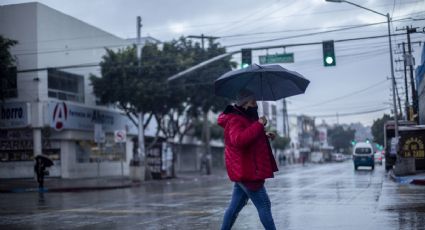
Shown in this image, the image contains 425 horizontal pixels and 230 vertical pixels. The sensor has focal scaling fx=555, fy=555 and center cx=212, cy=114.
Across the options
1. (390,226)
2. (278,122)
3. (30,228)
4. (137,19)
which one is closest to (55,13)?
(137,19)

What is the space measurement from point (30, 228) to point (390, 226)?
6.37 metres

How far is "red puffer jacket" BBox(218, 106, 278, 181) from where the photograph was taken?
19.7ft

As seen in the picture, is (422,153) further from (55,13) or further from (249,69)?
(249,69)

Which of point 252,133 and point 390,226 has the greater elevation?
point 252,133

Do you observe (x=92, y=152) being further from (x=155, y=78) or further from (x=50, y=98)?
(x=155, y=78)

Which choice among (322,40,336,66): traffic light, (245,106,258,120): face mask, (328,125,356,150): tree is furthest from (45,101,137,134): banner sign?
(328,125,356,150): tree

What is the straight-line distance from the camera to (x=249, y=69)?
6684 millimetres

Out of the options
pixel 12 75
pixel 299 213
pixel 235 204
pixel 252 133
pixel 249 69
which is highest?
pixel 12 75

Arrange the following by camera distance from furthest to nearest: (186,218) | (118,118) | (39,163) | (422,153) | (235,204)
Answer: (118,118) → (422,153) → (39,163) → (186,218) → (235,204)

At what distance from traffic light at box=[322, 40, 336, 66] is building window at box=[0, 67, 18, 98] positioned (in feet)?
51.0

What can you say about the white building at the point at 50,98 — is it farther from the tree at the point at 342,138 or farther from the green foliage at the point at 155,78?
the tree at the point at 342,138

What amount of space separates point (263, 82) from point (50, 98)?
1062 inches

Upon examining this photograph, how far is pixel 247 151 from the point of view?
612cm

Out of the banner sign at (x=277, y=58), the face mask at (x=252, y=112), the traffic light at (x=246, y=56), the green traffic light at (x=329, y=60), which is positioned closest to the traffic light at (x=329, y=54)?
the green traffic light at (x=329, y=60)
